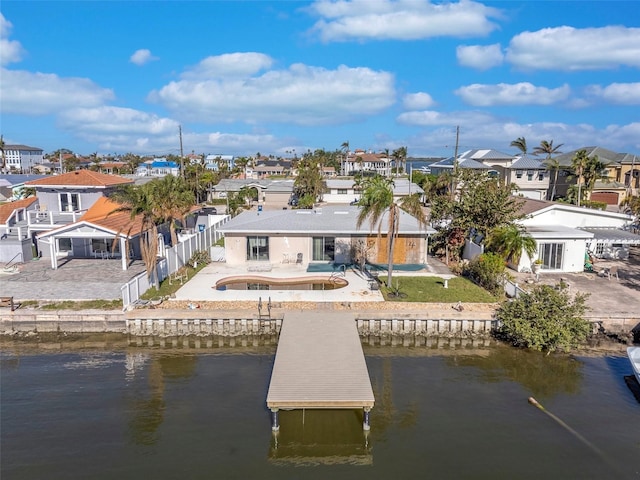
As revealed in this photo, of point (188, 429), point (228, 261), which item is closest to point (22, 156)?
point (228, 261)

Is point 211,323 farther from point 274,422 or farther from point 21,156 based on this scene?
point 21,156

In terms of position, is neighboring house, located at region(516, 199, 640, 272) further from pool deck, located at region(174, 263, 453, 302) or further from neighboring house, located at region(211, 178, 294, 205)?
neighboring house, located at region(211, 178, 294, 205)

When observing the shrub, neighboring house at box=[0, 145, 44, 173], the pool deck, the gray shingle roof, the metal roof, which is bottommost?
the pool deck

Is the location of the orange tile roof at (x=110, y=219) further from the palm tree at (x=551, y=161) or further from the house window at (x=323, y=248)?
the palm tree at (x=551, y=161)

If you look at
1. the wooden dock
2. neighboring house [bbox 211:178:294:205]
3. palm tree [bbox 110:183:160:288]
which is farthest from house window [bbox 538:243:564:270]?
neighboring house [bbox 211:178:294:205]

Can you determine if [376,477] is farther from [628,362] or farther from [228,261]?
[228,261]

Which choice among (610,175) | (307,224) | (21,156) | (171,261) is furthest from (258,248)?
(21,156)
